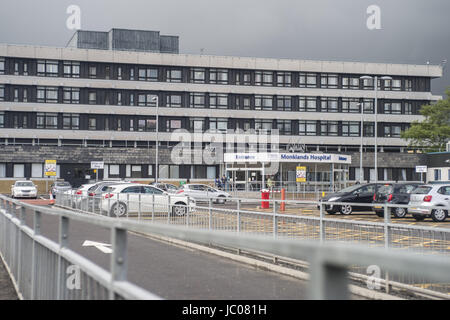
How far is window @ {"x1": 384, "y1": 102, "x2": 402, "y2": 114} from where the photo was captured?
2963 inches

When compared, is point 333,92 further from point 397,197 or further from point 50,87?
point 397,197

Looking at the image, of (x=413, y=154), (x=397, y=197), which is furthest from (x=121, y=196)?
(x=413, y=154)

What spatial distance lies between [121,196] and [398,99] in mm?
59999

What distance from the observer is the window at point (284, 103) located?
241 ft

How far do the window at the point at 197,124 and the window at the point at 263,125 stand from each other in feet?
21.9

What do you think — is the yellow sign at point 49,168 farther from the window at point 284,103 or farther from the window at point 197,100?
the window at point 284,103

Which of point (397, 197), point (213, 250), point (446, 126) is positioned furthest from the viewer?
point (446, 126)

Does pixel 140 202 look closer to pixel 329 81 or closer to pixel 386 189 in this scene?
pixel 386 189

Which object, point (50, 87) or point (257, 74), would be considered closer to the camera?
point (50, 87)

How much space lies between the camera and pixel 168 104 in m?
70.1

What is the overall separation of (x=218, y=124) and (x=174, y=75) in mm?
7890

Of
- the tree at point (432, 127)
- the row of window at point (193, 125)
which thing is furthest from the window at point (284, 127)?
the tree at point (432, 127)

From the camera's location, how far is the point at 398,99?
248ft

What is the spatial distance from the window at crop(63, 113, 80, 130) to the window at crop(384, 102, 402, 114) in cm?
3805
